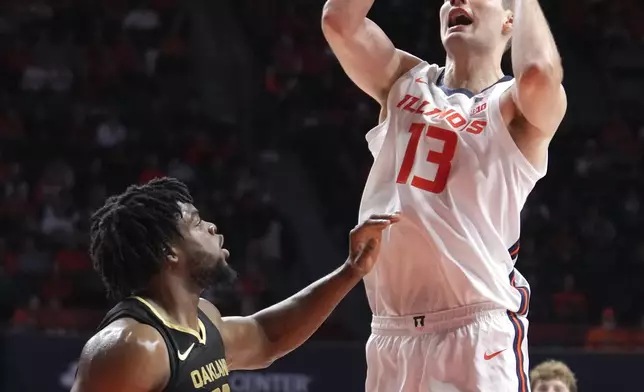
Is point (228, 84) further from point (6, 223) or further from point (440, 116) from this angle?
point (440, 116)

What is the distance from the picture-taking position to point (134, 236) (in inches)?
142

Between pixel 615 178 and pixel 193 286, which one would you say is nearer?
pixel 193 286

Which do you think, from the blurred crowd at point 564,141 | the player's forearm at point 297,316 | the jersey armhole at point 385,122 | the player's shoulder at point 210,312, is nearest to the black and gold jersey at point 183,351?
the player's shoulder at point 210,312

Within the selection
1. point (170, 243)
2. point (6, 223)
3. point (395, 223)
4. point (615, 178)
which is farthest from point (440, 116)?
point (6, 223)

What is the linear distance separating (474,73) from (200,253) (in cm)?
117

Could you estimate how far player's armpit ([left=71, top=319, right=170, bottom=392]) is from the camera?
332cm

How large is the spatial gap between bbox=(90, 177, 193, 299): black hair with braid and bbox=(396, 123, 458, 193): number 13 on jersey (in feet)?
2.88

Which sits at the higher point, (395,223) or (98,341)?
(395,223)

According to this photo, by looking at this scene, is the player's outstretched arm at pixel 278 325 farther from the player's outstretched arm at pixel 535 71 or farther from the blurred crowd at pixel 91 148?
the blurred crowd at pixel 91 148

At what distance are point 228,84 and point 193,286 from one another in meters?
7.82

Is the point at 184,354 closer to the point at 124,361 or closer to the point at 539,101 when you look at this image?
the point at 124,361

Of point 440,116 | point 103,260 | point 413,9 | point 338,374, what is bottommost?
point 338,374

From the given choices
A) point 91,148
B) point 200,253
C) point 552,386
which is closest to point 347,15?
point 200,253

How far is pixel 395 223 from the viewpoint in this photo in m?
3.39
